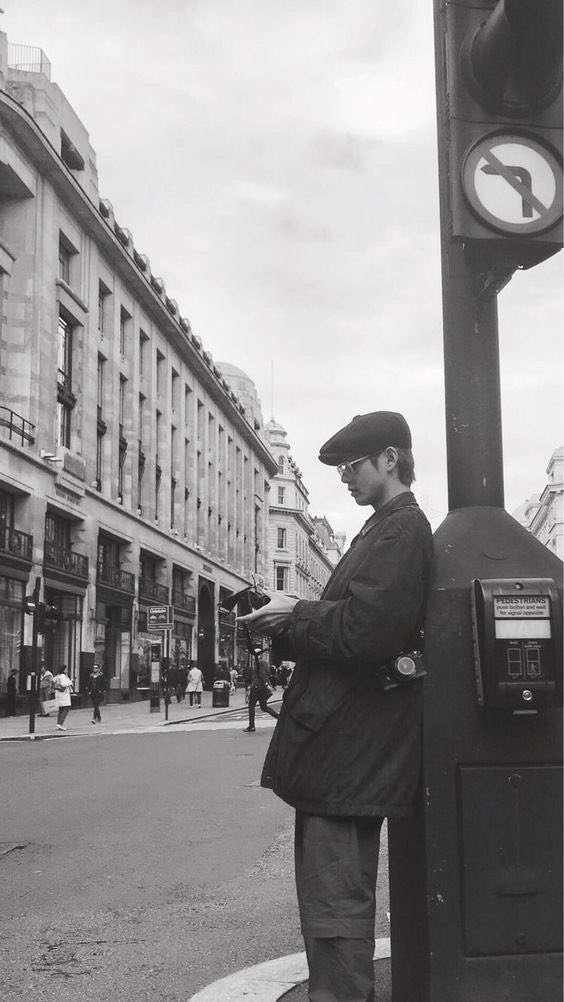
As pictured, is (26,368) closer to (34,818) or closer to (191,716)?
(191,716)

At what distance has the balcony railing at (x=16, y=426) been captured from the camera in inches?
1200

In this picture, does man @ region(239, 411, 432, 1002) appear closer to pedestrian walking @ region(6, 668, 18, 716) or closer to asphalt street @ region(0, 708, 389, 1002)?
asphalt street @ region(0, 708, 389, 1002)

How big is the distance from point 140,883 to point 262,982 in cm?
275

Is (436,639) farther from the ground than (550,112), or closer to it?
closer to it

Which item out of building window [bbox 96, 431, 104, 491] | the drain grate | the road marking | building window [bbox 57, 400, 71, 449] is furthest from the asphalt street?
building window [bbox 96, 431, 104, 491]

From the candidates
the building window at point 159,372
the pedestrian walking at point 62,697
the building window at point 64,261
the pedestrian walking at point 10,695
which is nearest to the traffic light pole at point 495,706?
the pedestrian walking at point 62,697

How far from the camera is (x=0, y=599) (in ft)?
94.9

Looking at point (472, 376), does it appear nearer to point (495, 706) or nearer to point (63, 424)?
point (495, 706)

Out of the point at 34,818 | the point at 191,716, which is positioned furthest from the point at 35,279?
the point at 34,818

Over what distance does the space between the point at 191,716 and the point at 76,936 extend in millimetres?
25345

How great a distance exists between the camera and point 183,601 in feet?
172

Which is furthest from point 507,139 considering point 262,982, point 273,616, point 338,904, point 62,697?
point 62,697

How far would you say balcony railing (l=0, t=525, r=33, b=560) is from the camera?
29487 mm

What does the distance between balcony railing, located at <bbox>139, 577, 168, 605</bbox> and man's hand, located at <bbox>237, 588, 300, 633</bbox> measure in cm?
4129
